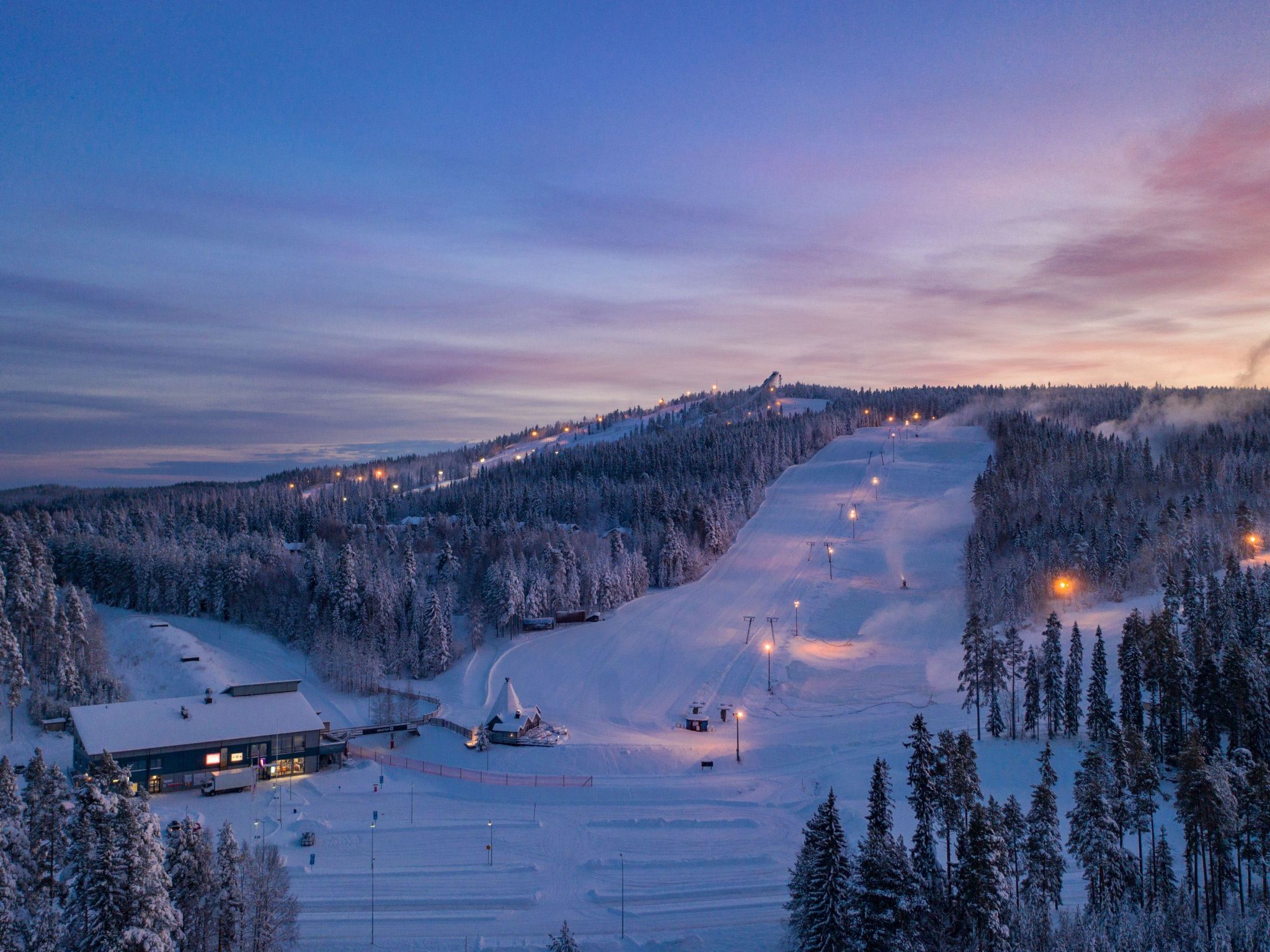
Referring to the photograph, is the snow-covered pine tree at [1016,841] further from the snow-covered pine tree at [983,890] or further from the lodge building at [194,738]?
the lodge building at [194,738]

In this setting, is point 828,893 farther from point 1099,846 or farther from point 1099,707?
point 1099,707

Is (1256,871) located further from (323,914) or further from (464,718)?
(464,718)

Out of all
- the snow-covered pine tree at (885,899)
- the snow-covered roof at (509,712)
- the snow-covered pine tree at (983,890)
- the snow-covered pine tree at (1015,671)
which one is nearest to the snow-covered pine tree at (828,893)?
the snow-covered pine tree at (885,899)

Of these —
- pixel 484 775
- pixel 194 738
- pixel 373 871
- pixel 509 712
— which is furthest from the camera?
pixel 509 712

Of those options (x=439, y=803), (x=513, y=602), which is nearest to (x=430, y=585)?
(x=513, y=602)

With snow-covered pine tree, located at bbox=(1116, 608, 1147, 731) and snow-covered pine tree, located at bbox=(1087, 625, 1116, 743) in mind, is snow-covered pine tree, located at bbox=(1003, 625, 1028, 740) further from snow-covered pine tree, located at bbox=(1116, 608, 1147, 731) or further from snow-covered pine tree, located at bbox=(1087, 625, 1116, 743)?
snow-covered pine tree, located at bbox=(1116, 608, 1147, 731)

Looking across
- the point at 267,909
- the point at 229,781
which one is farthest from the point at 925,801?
the point at 229,781
